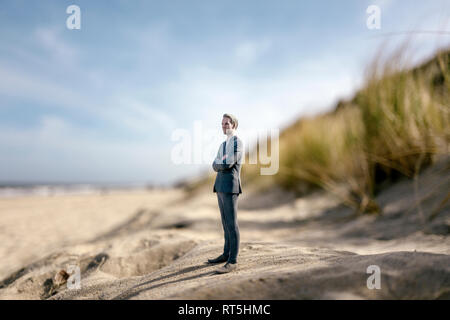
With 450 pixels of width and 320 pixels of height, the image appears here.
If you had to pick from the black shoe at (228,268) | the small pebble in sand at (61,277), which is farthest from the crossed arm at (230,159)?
the small pebble in sand at (61,277)

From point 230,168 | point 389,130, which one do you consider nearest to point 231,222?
point 230,168

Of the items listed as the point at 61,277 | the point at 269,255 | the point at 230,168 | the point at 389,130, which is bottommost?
the point at 61,277

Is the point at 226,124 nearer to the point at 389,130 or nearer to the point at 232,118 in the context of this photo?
the point at 232,118

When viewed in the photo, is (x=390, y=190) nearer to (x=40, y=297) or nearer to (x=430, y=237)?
(x=430, y=237)

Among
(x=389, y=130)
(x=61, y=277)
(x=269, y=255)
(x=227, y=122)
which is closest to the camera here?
(x=227, y=122)

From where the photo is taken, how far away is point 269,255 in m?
1.78

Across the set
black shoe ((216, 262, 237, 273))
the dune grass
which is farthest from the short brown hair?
the dune grass

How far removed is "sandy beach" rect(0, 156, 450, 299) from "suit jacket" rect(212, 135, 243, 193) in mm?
451

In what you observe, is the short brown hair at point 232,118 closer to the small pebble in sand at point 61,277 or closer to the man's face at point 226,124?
the man's face at point 226,124

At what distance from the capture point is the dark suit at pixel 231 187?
1.57m

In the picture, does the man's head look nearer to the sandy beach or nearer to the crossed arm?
the crossed arm

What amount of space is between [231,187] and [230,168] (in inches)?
4.5

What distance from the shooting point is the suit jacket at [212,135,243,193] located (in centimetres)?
158

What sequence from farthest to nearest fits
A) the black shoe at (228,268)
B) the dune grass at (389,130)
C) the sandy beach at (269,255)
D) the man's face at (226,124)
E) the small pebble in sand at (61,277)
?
the dune grass at (389,130) < the small pebble in sand at (61,277) < the man's face at (226,124) < the black shoe at (228,268) < the sandy beach at (269,255)
